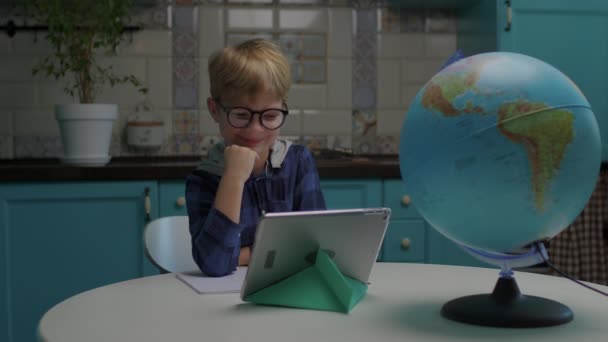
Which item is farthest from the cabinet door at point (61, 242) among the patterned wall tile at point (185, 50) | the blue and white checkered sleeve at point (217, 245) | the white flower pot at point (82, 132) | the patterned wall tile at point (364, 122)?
the blue and white checkered sleeve at point (217, 245)

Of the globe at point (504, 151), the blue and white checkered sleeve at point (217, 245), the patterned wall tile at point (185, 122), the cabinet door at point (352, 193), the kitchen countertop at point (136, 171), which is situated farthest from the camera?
the patterned wall tile at point (185, 122)

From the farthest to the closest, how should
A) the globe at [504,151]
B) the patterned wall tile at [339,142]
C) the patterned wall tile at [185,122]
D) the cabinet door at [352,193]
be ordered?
the patterned wall tile at [339,142] → the patterned wall tile at [185,122] → the cabinet door at [352,193] → the globe at [504,151]

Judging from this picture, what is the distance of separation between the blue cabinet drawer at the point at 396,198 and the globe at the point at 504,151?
1744 mm

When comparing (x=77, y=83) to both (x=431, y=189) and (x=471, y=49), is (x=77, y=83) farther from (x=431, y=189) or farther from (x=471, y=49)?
(x=431, y=189)

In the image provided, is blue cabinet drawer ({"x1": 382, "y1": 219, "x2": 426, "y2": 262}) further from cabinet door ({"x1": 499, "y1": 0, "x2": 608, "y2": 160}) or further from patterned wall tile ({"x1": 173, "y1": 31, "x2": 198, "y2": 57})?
patterned wall tile ({"x1": 173, "y1": 31, "x2": 198, "y2": 57})

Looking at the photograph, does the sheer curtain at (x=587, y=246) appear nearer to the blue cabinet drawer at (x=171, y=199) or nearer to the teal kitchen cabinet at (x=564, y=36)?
the teal kitchen cabinet at (x=564, y=36)

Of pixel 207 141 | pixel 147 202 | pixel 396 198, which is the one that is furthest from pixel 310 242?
pixel 207 141

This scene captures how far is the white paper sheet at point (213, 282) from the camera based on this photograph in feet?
4.31

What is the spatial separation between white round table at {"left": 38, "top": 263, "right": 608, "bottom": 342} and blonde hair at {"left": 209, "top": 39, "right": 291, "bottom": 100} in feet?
1.42

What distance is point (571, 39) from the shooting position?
315 centimetres

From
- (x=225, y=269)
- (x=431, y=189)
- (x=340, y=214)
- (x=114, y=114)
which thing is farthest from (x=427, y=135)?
(x=114, y=114)

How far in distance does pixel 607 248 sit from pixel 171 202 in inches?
64.4

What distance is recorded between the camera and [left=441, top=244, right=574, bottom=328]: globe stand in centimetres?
106

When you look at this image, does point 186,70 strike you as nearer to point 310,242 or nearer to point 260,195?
point 260,195
